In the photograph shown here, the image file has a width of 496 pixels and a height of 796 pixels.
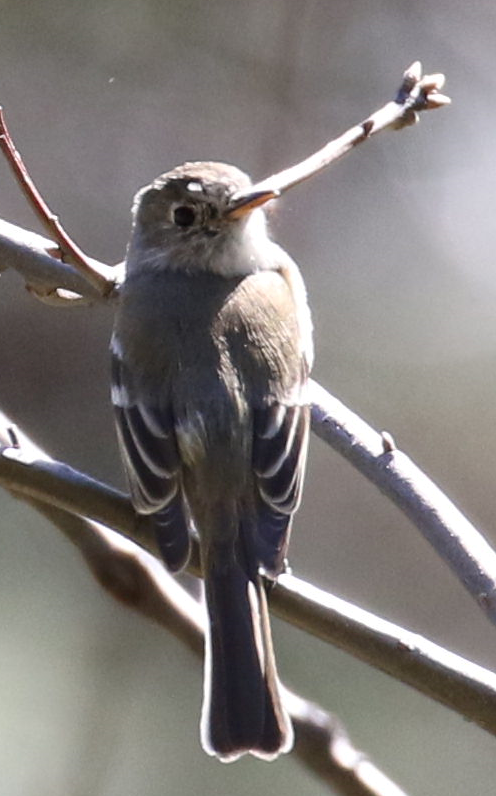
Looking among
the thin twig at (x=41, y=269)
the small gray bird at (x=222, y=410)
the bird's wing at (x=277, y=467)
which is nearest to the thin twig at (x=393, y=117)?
the small gray bird at (x=222, y=410)

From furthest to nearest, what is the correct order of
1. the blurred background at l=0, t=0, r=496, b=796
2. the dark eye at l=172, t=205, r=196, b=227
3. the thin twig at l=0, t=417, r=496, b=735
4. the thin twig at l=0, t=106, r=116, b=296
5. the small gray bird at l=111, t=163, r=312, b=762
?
the blurred background at l=0, t=0, r=496, b=796, the dark eye at l=172, t=205, r=196, b=227, the small gray bird at l=111, t=163, r=312, b=762, the thin twig at l=0, t=106, r=116, b=296, the thin twig at l=0, t=417, r=496, b=735

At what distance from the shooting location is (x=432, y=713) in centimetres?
523

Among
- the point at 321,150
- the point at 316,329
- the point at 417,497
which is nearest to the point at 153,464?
the point at 417,497

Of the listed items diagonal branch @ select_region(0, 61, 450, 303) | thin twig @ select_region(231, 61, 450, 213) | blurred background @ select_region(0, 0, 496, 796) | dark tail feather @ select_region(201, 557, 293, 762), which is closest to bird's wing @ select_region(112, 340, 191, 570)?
dark tail feather @ select_region(201, 557, 293, 762)

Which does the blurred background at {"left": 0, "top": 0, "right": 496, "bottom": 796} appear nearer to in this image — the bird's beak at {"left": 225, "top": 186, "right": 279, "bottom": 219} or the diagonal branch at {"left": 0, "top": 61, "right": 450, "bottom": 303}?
the bird's beak at {"left": 225, "top": 186, "right": 279, "bottom": 219}

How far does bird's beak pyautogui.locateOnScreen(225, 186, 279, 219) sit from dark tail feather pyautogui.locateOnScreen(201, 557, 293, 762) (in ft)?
2.18

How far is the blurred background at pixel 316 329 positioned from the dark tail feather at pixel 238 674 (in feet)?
3.77

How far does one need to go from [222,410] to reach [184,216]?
1.97 ft

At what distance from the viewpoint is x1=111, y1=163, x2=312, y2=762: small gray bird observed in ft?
8.83

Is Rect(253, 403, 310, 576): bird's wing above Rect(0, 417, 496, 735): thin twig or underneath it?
above

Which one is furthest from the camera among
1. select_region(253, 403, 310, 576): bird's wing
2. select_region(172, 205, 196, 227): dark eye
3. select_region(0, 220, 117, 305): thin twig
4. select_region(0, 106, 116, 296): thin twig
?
select_region(172, 205, 196, 227): dark eye

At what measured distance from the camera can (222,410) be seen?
9.57ft

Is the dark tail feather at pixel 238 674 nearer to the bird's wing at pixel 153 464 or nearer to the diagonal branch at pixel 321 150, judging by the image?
the bird's wing at pixel 153 464

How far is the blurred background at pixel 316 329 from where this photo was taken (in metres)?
5.02
